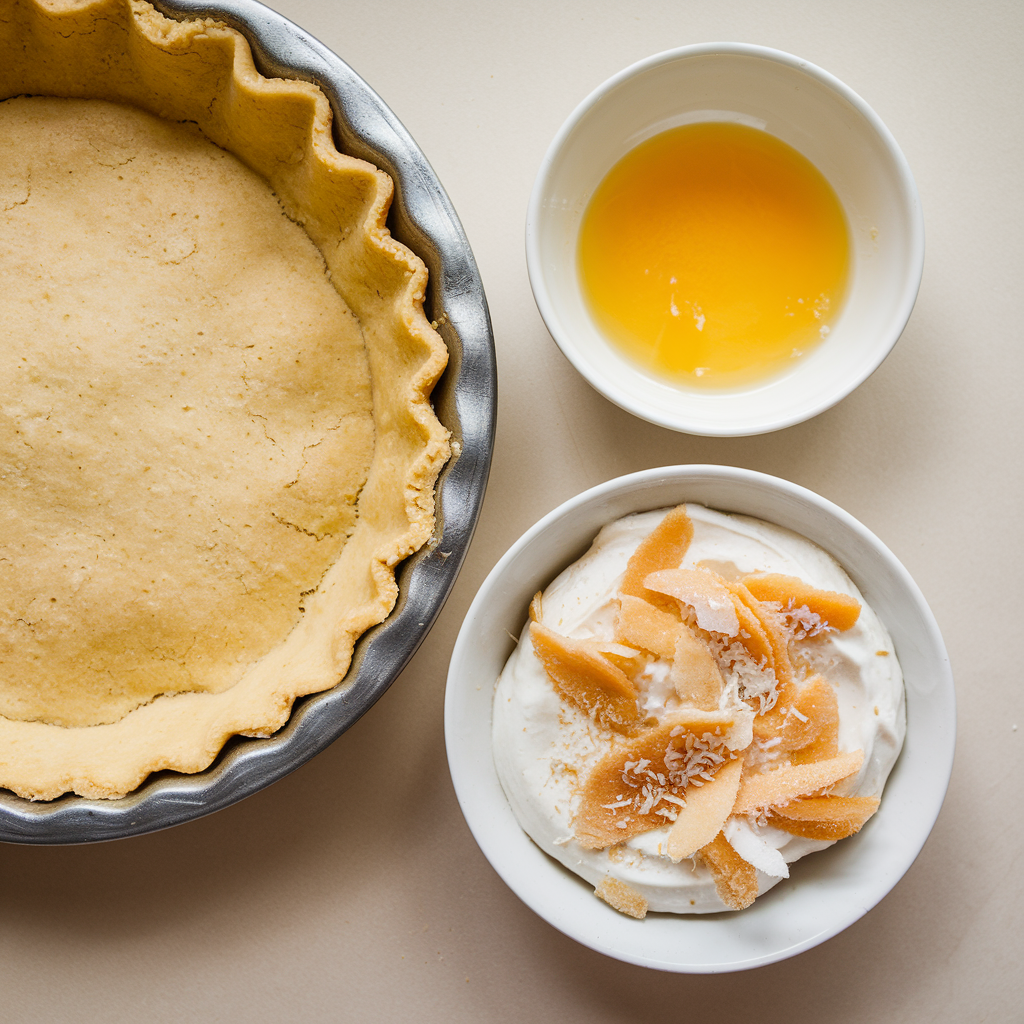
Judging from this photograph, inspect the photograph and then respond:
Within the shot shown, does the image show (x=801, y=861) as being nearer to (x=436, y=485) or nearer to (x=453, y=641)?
(x=453, y=641)

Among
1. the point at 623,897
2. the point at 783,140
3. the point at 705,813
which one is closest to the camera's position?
the point at 705,813

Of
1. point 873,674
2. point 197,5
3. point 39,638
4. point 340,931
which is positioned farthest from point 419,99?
point 340,931

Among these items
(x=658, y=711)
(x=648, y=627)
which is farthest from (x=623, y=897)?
(x=648, y=627)

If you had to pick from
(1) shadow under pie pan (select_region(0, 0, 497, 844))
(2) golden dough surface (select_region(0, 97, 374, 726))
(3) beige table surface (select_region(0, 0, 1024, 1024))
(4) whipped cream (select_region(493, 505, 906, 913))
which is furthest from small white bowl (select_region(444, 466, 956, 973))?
(2) golden dough surface (select_region(0, 97, 374, 726))

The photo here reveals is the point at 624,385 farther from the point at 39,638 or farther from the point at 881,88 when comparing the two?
the point at 39,638

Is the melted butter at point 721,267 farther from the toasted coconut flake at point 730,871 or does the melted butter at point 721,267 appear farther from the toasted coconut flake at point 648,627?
the toasted coconut flake at point 730,871

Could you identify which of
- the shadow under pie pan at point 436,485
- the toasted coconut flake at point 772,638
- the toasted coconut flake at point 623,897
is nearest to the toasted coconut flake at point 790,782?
the toasted coconut flake at point 772,638
